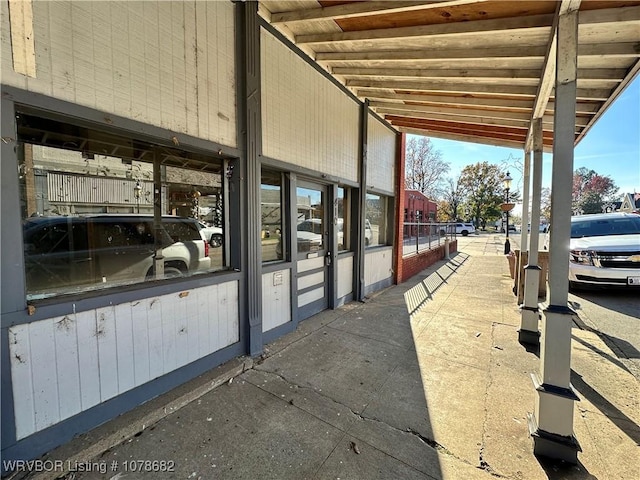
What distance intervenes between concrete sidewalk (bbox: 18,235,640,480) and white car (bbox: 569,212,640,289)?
2520 mm

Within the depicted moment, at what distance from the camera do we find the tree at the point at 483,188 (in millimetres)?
39000

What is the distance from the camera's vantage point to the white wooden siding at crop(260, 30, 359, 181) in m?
3.59

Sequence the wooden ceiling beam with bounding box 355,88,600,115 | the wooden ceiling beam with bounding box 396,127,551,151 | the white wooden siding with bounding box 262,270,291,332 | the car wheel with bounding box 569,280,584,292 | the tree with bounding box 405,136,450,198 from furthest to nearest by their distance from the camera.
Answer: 1. the tree with bounding box 405,136,450,198
2. the wooden ceiling beam with bounding box 396,127,551,151
3. the car wheel with bounding box 569,280,584,292
4. the wooden ceiling beam with bounding box 355,88,600,115
5. the white wooden siding with bounding box 262,270,291,332

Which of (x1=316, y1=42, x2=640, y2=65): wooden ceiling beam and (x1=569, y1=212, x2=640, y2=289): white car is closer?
(x1=316, y1=42, x2=640, y2=65): wooden ceiling beam

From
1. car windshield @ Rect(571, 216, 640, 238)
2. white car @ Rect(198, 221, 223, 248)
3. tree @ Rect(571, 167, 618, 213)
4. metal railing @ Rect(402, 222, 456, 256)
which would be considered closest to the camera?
white car @ Rect(198, 221, 223, 248)

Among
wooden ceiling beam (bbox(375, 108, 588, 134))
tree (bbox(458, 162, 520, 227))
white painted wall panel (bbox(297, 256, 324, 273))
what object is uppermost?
tree (bbox(458, 162, 520, 227))

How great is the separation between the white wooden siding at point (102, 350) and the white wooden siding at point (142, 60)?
5.24 ft

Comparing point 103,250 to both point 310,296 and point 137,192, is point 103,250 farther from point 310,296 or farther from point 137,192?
point 310,296

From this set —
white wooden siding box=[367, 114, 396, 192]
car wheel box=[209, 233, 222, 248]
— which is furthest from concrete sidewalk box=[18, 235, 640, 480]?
white wooden siding box=[367, 114, 396, 192]

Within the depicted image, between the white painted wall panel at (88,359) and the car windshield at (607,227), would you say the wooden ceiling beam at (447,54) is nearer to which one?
the white painted wall panel at (88,359)

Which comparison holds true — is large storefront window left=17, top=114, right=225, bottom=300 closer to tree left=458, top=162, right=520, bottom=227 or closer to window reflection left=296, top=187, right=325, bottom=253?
window reflection left=296, top=187, right=325, bottom=253

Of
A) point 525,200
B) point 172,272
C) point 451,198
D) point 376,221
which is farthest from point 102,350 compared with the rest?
point 451,198

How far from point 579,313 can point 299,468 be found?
220 inches

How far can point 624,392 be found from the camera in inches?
109
